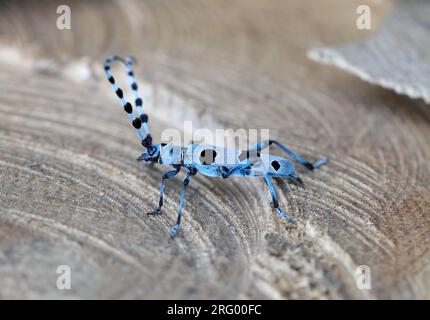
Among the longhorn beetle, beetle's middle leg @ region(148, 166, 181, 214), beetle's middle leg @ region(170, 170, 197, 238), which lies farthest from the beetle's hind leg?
beetle's middle leg @ region(148, 166, 181, 214)

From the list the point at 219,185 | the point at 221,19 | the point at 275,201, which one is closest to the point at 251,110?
the point at 219,185

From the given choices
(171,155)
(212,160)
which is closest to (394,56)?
(212,160)

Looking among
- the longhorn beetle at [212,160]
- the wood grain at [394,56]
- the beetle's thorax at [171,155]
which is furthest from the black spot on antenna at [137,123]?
the wood grain at [394,56]

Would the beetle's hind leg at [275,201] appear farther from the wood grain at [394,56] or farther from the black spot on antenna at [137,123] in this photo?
the wood grain at [394,56]

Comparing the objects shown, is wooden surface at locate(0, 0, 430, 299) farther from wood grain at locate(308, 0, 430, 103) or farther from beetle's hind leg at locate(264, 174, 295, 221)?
wood grain at locate(308, 0, 430, 103)

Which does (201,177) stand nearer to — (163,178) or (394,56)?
(163,178)
